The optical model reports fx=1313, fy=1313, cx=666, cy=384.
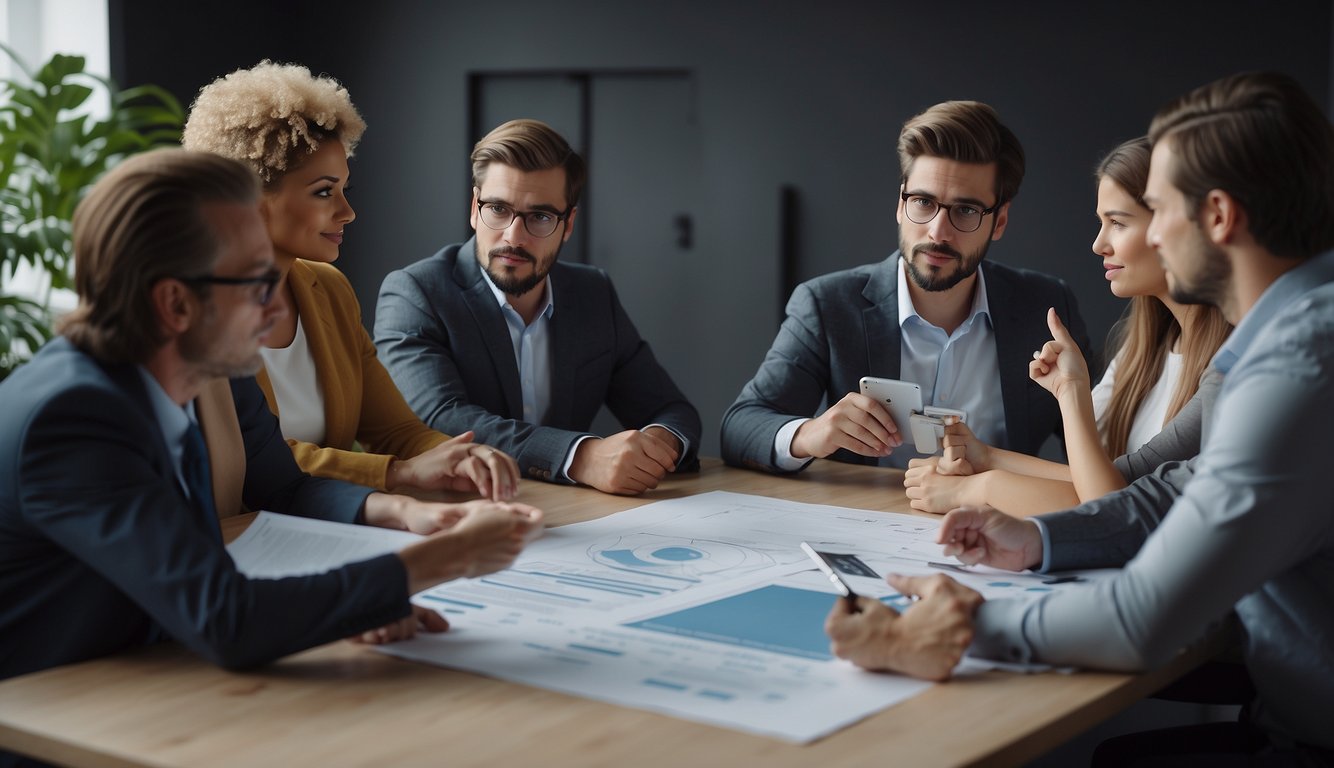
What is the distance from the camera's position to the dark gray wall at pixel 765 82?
5535 mm

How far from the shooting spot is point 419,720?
1.33 meters

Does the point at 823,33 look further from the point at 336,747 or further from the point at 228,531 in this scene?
the point at 336,747

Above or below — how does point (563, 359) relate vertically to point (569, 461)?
above

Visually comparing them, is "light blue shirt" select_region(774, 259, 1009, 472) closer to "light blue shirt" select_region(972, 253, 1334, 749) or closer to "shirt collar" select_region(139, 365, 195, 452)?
"light blue shirt" select_region(972, 253, 1334, 749)

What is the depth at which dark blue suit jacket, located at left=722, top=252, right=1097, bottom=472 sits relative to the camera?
3020 millimetres

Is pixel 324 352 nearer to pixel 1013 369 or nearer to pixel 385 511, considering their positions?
pixel 385 511

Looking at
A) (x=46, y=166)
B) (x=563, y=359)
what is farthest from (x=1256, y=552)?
(x=46, y=166)

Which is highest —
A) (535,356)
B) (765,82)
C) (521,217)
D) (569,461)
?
(765,82)

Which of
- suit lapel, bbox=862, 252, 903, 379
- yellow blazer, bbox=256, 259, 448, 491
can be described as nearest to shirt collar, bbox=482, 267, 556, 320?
yellow blazer, bbox=256, 259, 448, 491

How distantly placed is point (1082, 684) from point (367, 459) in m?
1.46

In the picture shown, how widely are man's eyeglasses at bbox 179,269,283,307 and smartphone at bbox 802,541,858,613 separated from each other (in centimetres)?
79

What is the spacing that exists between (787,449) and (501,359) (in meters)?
0.76

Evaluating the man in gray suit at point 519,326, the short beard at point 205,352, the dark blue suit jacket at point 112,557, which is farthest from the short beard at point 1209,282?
the man in gray suit at point 519,326

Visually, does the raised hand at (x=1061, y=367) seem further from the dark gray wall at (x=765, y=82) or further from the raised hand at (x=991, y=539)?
the dark gray wall at (x=765, y=82)
